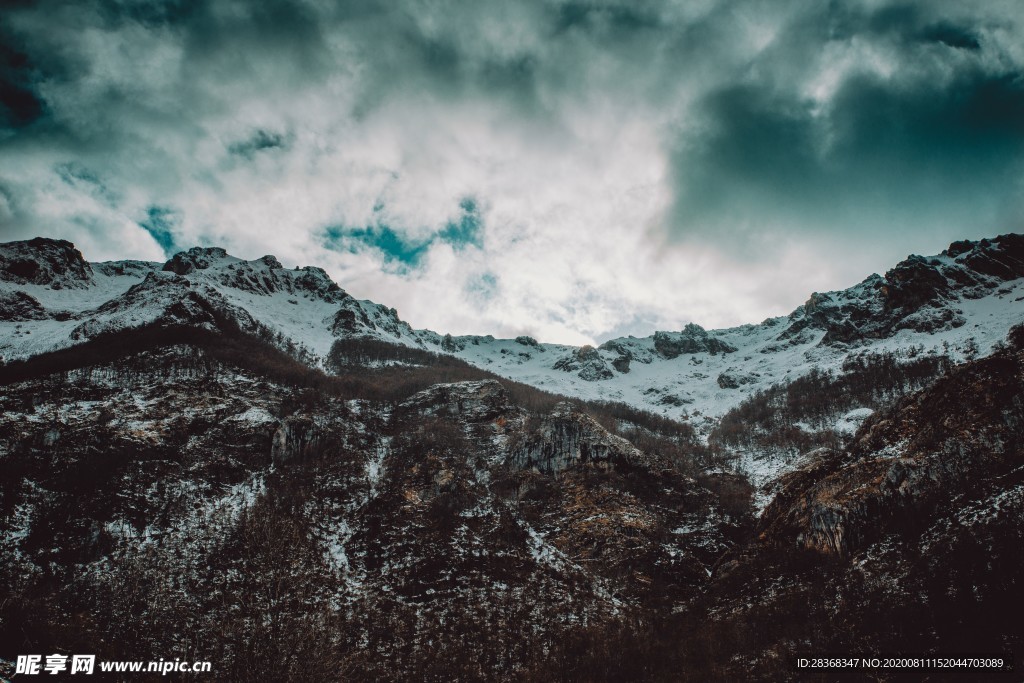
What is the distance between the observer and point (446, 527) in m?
40.3

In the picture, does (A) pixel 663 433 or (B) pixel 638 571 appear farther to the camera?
(A) pixel 663 433

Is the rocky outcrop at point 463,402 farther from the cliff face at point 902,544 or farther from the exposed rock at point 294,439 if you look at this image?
the cliff face at point 902,544

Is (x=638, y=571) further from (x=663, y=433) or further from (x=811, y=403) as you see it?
(x=811, y=403)

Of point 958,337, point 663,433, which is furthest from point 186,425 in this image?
point 958,337

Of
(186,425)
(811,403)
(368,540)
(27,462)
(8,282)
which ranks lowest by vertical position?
(368,540)

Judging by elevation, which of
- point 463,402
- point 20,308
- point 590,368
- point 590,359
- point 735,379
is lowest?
point 463,402

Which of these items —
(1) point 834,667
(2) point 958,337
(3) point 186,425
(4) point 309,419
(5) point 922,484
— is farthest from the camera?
(2) point 958,337

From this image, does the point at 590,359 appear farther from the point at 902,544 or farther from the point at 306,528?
the point at 902,544

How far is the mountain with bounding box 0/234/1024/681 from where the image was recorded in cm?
2328

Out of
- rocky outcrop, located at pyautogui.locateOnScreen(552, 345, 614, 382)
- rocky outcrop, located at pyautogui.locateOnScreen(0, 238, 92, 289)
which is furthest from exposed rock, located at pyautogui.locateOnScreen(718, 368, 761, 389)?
rocky outcrop, located at pyautogui.locateOnScreen(0, 238, 92, 289)

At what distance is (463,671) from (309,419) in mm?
36526

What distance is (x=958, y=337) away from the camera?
9606 cm

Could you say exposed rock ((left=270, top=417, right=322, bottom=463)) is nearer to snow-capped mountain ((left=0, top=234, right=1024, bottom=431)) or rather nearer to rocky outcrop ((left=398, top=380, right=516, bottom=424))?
rocky outcrop ((left=398, top=380, right=516, bottom=424))

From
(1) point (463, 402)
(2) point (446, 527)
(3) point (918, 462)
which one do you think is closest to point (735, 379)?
(1) point (463, 402)
